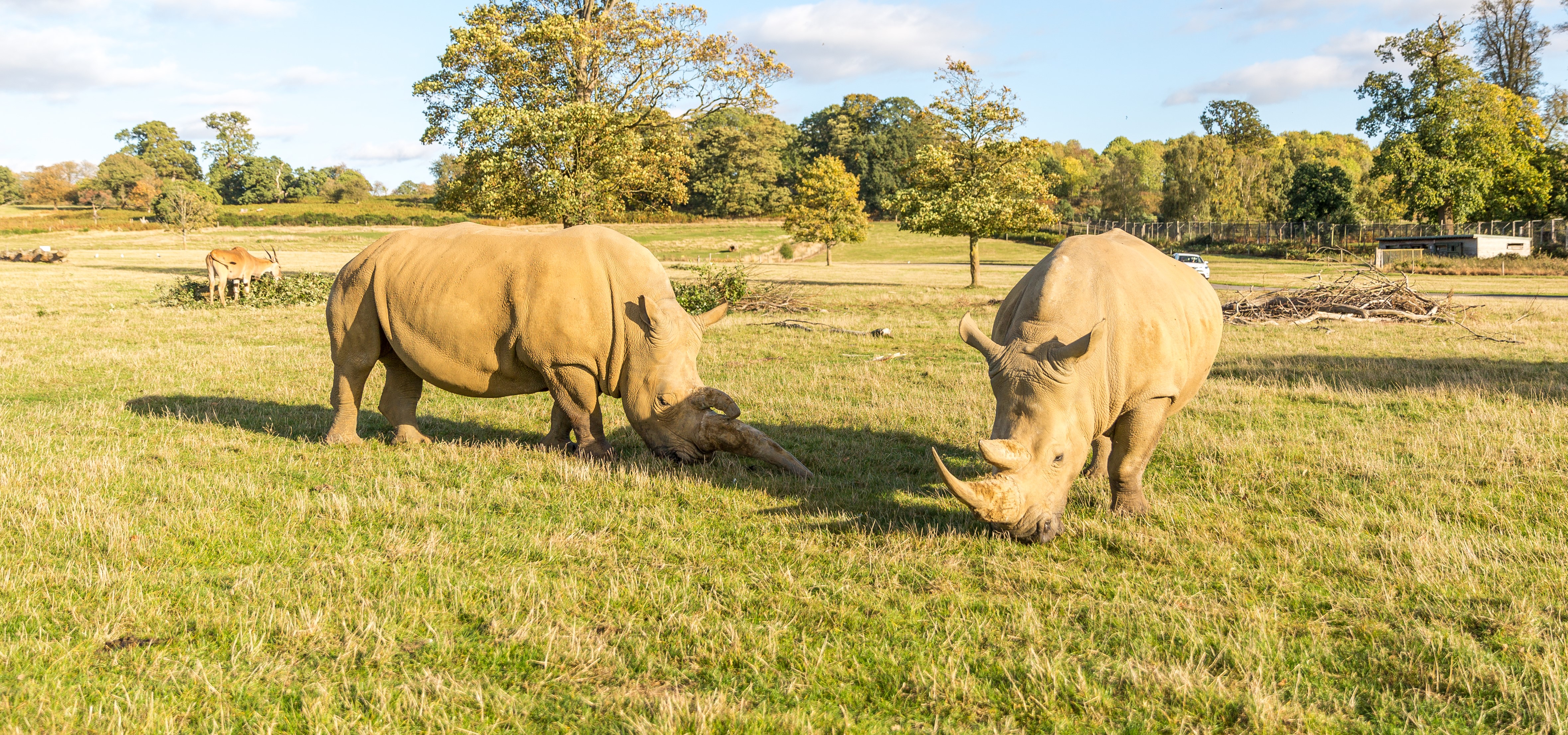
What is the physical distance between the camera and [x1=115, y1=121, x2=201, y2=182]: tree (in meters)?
128

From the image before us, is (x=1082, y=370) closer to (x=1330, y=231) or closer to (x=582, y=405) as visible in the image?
(x=582, y=405)

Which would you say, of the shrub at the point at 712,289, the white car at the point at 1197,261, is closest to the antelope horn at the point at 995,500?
the shrub at the point at 712,289

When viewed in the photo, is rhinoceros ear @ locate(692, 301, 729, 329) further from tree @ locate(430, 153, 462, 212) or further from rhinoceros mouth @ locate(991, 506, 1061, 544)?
tree @ locate(430, 153, 462, 212)

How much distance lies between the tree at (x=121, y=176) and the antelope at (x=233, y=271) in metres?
113

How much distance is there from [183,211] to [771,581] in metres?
74.3

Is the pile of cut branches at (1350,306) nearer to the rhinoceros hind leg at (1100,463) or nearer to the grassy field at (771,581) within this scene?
the grassy field at (771,581)

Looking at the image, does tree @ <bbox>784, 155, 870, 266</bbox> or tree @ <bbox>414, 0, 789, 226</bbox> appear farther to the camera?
tree @ <bbox>784, 155, 870, 266</bbox>

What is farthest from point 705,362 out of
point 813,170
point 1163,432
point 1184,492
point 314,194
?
point 314,194

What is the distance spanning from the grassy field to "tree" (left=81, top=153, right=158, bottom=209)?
13402 centimetres

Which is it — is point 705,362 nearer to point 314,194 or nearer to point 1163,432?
point 1163,432

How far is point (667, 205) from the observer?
33156mm

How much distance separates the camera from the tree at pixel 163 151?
12800 centimetres

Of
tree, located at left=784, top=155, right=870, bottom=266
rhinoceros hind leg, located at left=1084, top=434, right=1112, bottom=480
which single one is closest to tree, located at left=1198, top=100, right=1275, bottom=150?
tree, located at left=784, top=155, right=870, bottom=266

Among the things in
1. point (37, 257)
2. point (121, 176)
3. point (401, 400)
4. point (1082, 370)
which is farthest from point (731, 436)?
point (121, 176)
